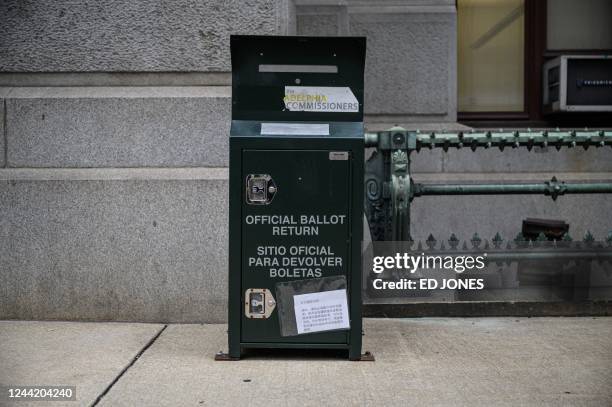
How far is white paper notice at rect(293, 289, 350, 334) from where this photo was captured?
14.9ft

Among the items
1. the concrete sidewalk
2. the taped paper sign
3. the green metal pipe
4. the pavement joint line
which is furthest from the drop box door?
the green metal pipe

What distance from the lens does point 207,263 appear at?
564cm

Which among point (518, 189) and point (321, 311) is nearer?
point (321, 311)

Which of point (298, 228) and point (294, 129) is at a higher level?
point (294, 129)

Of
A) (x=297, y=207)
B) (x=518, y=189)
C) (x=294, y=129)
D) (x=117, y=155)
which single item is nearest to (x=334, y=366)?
(x=297, y=207)

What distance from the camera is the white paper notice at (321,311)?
4.54 m

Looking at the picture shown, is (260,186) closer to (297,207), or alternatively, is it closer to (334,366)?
(297,207)

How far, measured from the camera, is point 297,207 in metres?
4.54

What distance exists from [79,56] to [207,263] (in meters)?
1.82

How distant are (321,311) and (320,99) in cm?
123

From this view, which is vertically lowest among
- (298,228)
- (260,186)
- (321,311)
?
(321,311)

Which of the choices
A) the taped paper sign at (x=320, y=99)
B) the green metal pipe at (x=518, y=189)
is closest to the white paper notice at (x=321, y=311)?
the taped paper sign at (x=320, y=99)

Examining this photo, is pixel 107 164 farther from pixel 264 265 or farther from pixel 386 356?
pixel 386 356

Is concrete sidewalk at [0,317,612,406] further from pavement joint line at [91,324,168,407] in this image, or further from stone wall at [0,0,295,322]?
stone wall at [0,0,295,322]
